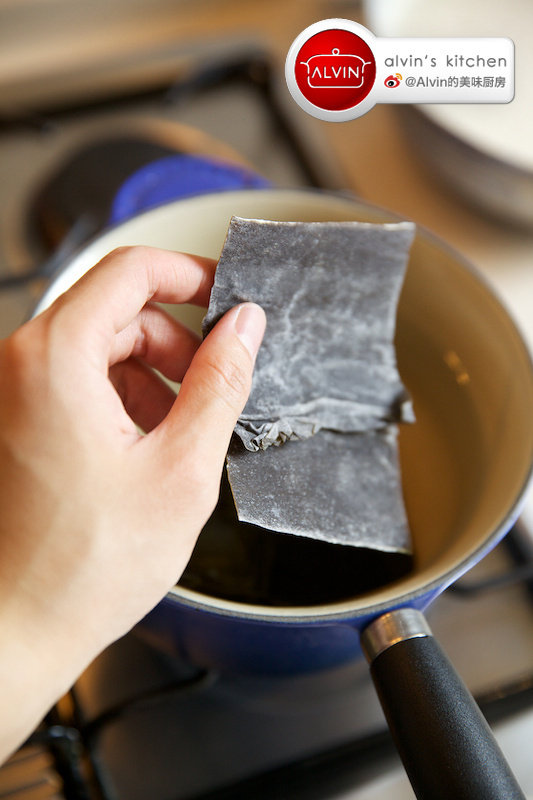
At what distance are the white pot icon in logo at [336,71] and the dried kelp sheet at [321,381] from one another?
2.5 inches

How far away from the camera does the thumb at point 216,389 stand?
1.04 feet

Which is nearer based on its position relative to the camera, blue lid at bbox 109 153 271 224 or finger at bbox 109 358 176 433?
finger at bbox 109 358 176 433

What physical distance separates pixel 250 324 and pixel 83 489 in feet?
0.35

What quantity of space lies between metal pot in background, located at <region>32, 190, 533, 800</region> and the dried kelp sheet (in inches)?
1.2

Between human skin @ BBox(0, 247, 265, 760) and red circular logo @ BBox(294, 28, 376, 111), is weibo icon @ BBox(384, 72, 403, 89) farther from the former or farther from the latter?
human skin @ BBox(0, 247, 265, 760)

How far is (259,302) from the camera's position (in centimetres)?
36

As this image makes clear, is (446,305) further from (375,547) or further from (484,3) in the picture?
(484,3)

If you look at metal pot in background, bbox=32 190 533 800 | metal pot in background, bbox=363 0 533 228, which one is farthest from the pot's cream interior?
metal pot in background, bbox=363 0 533 228

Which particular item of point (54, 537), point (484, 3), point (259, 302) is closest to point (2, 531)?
point (54, 537)

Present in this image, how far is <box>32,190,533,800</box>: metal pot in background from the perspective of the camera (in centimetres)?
30

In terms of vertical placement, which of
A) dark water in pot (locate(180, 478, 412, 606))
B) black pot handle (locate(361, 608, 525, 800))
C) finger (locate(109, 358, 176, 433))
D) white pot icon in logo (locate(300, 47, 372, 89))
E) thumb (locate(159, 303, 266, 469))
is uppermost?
white pot icon in logo (locate(300, 47, 372, 89))

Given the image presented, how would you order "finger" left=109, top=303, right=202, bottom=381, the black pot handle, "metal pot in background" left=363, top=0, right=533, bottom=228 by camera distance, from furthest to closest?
"metal pot in background" left=363, top=0, right=533, bottom=228, "finger" left=109, top=303, right=202, bottom=381, the black pot handle

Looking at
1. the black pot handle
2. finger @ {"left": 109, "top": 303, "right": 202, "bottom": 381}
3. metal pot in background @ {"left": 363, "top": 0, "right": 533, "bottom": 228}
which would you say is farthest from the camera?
metal pot in background @ {"left": 363, "top": 0, "right": 533, "bottom": 228}
